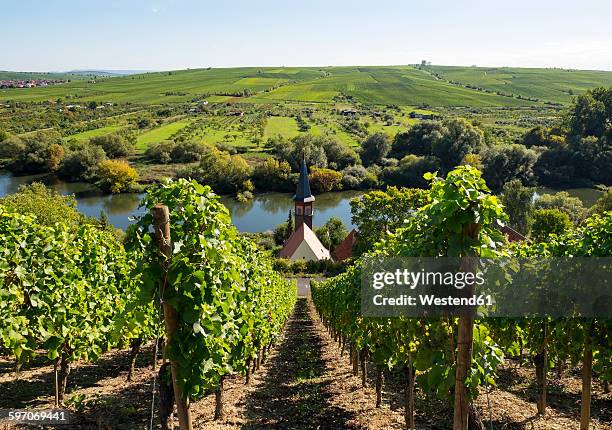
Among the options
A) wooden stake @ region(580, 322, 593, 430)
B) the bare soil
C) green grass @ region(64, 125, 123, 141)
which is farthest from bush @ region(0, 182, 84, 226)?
green grass @ region(64, 125, 123, 141)

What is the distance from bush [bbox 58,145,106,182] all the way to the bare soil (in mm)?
67165

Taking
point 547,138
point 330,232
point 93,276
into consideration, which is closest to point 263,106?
point 547,138

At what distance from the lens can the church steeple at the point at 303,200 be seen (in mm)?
41312

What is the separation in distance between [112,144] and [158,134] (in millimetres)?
20994

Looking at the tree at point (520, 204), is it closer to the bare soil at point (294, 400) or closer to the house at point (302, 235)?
the house at point (302, 235)

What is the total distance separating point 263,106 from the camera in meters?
154

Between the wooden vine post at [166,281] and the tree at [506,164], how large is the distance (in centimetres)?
6589

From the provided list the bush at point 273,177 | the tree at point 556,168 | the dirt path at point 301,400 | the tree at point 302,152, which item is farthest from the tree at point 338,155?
the dirt path at point 301,400

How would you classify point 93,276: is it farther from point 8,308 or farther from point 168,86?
point 168,86

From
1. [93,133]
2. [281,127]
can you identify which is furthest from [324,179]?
[93,133]

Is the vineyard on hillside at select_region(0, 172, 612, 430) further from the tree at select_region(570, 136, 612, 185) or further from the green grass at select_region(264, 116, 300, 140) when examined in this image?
the green grass at select_region(264, 116, 300, 140)

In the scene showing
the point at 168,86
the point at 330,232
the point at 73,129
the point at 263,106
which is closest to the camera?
the point at 330,232

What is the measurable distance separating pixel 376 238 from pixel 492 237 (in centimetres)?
3280

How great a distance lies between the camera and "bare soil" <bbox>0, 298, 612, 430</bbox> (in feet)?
27.4
